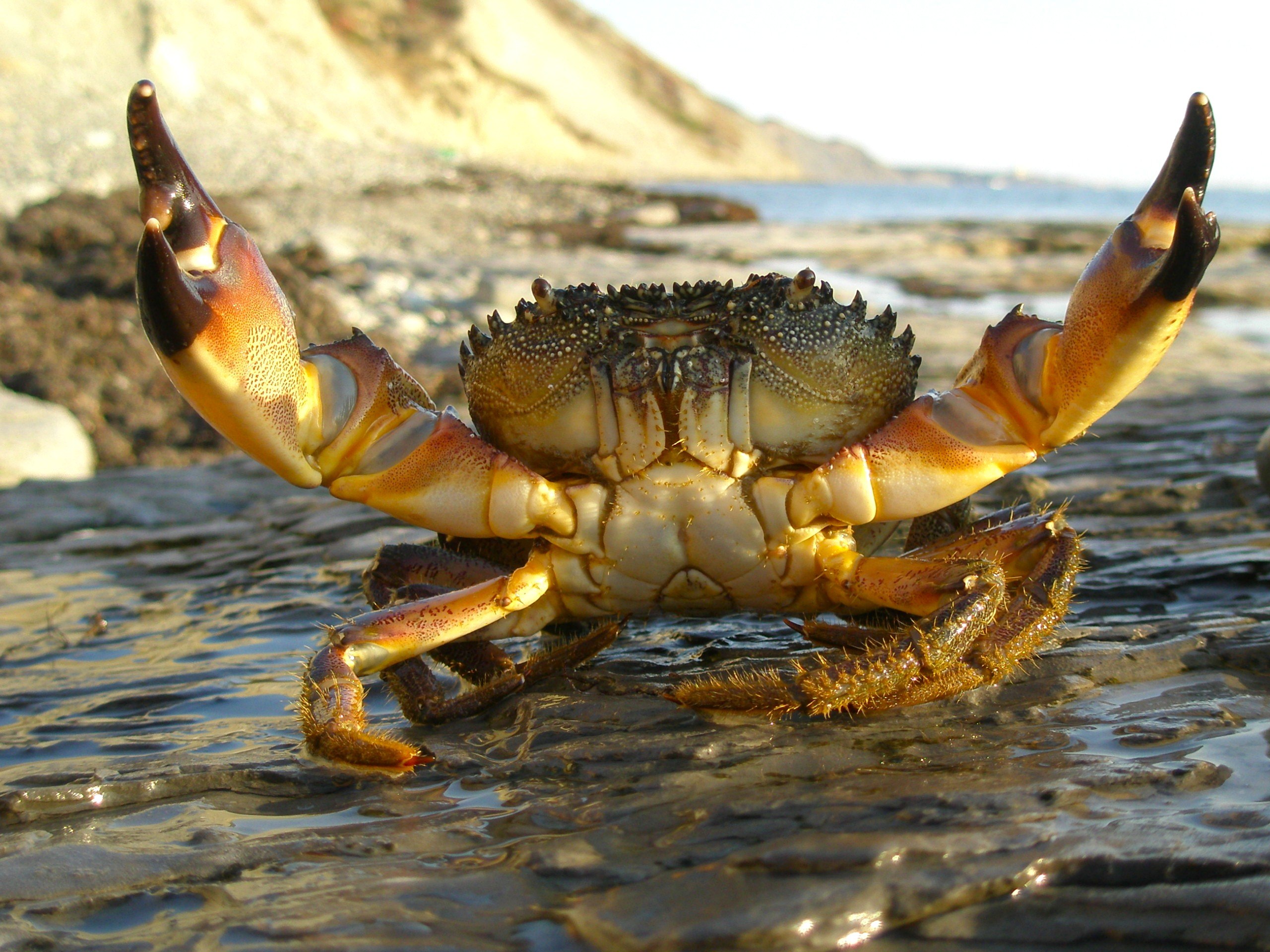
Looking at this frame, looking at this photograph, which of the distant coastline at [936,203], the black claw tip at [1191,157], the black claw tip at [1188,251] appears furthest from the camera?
the distant coastline at [936,203]

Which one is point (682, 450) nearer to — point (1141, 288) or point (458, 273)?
point (1141, 288)

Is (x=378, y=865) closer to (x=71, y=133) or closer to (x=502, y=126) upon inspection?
(x=71, y=133)

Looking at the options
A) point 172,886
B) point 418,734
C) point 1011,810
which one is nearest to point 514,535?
point 418,734

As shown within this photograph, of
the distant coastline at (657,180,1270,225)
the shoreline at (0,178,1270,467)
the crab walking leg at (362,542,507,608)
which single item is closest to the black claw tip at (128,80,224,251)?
the crab walking leg at (362,542,507,608)

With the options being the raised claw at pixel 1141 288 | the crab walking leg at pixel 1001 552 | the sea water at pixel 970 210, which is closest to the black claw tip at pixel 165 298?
the crab walking leg at pixel 1001 552

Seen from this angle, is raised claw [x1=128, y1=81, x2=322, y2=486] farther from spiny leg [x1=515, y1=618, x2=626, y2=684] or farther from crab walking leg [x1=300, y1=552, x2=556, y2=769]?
spiny leg [x1=515, y1=618, x2=626, y2=684]

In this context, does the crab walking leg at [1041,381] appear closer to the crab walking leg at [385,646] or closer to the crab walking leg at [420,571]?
the crab walking leg at [385,646]
